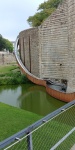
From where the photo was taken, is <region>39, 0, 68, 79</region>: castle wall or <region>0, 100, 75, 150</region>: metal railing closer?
<region>0, 100, 75, 150</region>: metal railing

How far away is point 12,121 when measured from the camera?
6.69 meters

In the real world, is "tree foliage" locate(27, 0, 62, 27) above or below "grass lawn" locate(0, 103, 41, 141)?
above

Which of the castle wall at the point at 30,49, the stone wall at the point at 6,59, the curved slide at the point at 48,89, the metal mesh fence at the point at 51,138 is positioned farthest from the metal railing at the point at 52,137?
the stone wall at the point at 6,59

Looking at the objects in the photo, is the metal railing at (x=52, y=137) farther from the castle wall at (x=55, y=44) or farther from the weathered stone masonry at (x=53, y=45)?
the castle wall at (x=55, y=44)

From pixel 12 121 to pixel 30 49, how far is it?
477 inches

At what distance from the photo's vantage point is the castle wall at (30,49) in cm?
1723

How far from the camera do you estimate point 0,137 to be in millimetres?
5203

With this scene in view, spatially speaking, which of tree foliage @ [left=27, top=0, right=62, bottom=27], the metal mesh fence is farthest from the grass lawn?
tree foliage @ [left=27, top=0, right=62, bottom=27]

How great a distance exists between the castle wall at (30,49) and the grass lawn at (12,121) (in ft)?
30.7

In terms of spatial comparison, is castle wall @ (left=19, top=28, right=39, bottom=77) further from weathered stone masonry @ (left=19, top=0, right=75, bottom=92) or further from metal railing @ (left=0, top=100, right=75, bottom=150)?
metal railing @ (left=0, top=100, right=75, bottom=150)

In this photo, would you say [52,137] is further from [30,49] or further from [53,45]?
[30,49]

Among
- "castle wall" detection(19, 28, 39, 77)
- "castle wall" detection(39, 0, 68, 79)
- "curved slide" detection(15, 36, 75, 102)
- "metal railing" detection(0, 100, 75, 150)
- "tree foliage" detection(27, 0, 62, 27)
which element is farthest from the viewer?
"tree foliage" detection(27, 0, 62, 27)

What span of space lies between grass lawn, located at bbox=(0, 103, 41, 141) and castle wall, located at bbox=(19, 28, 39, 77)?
9.35 meters

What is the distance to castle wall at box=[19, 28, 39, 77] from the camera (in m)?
17.2
